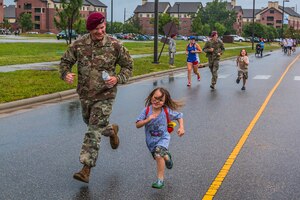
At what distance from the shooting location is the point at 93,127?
20.3ft

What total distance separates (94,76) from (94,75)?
0.04 ft

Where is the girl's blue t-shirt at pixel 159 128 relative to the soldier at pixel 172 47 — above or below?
below

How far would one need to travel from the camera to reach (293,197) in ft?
18.3

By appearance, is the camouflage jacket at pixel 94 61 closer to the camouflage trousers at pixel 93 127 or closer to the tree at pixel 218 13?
the camouflage trousers at pixel 93 127

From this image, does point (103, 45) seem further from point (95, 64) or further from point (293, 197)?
point (293, 197)

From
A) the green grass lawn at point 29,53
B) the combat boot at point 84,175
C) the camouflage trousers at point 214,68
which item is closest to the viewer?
the combat boot at point 84,175

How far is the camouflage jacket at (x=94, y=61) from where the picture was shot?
6078 millimetres

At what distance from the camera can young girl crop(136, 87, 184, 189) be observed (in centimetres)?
577

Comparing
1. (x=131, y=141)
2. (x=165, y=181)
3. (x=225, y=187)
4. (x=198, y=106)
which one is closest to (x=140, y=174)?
(x=165, y=181)

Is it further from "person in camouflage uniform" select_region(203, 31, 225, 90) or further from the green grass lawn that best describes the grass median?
the green grass lawn

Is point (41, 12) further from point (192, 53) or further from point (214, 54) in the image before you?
point (214, 54)

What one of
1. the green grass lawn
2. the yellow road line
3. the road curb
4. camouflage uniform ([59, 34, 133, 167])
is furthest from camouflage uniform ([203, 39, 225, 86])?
camouflage uniform ([59, 34, 133, 167])

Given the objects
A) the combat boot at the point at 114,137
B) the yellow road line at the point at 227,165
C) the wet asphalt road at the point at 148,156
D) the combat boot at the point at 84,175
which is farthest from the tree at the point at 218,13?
the combat boot at the point at 84,175

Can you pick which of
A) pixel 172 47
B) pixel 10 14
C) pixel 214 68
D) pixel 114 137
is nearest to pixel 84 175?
pixel 114 137
